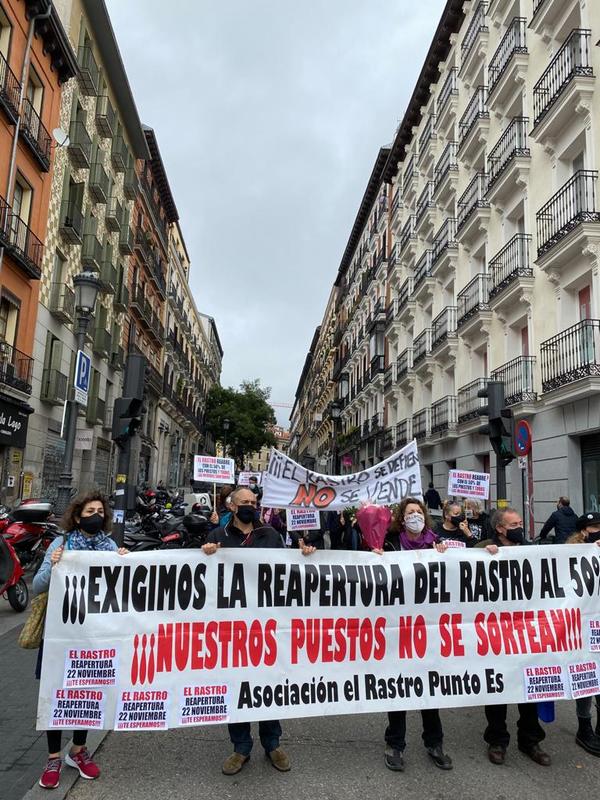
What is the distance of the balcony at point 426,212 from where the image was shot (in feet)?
91.2

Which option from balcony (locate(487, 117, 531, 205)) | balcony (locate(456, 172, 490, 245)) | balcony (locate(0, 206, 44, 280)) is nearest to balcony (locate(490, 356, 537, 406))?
balcony (locate(487, 117, 531, 205))

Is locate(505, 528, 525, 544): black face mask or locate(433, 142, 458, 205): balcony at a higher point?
locate(433, 142, 458, 205): balcony

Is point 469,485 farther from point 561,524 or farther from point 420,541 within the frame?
point 420,541

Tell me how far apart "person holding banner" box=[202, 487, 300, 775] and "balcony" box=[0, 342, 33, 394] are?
13.0 meters

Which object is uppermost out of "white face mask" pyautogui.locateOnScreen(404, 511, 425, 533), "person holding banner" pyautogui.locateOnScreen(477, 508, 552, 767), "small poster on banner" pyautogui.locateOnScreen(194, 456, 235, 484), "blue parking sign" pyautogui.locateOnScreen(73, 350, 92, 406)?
"blue parking sign" pyautogui.locateOnScreen(73, 350, 92, 406)

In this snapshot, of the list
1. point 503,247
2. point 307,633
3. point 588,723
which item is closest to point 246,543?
point 307,633

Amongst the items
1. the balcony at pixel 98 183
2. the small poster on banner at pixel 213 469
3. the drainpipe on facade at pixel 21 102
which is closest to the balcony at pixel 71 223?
the balcony at pixel 98 183

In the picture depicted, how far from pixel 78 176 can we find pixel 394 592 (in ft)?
70.3

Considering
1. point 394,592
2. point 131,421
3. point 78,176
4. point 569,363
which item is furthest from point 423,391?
point 394,592

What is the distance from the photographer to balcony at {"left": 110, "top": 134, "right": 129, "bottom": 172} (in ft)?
88.9

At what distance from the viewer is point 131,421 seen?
8.59 meters

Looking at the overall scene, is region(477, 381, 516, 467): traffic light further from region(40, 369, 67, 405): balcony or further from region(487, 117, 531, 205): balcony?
region(40, 369, 67, 405): balcony

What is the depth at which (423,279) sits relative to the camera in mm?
27297

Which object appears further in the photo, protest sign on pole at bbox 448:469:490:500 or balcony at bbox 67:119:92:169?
balcony at bbox 67:119:92:169
